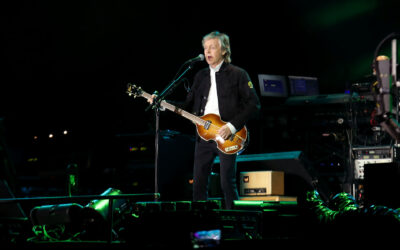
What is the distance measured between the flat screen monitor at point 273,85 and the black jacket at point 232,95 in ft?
14.6

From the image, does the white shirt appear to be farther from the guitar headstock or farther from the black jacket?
the guitar headstock

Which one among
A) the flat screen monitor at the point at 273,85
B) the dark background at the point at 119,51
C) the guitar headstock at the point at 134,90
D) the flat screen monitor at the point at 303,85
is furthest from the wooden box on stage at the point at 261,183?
the flat screen monitor at the point at 303,85

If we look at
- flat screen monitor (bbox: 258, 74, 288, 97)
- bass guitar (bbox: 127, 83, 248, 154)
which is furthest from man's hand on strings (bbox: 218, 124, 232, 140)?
flat screen monitor (bbox: 258, 74, 288, 97)

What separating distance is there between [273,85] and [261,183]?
382cm

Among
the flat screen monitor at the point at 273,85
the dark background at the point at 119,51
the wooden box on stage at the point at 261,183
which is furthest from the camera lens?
the flat screen monitor at the point at 273,85

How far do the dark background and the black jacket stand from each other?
2729 millimetres

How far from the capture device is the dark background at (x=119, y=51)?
313 inches

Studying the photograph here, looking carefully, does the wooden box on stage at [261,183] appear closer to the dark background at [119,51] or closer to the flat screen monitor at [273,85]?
the dark background at [119,51]

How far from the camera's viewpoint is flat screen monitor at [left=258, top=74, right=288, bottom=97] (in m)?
9.18

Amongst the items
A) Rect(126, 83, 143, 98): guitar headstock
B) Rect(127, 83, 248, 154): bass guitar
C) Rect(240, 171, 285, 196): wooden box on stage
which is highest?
Rect(126, 83, 143, 98): guitar headstock

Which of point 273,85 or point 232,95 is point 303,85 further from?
point 232,95

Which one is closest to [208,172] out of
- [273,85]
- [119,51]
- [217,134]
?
[217,134]

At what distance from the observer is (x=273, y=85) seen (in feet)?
30.5

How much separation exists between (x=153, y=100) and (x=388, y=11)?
6.19m
